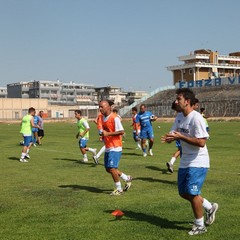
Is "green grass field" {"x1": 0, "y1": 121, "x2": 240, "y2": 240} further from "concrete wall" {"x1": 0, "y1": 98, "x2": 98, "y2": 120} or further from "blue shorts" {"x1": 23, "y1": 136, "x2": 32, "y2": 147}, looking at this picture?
"concrete wall" {"x1": 0, "y1": 98, "x2": 98, "y2": 120}

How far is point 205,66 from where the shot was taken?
362 ft

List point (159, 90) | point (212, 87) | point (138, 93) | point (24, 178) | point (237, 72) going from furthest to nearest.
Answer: point (138, 93) < point (237, 72) < point (159, 90) < point (212, 87) < point (24, 178)

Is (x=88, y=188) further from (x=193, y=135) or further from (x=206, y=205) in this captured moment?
(x=193, y=135)

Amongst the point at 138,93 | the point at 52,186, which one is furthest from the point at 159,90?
the point at 52,186

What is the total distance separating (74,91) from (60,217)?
17285cm

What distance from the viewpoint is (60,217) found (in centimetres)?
810

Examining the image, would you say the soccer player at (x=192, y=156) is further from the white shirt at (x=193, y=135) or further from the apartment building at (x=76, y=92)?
the apartment building at (x=76, y=92)

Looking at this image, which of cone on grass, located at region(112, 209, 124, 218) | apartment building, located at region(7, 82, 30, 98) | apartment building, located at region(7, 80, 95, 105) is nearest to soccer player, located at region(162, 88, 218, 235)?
cone on grass, located at region(112, 209, 124, 218)

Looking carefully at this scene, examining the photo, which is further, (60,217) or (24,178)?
(24,178)

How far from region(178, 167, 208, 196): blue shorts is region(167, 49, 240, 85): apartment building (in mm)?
103901

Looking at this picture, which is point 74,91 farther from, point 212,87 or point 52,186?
point 52,186

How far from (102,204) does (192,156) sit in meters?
2.96

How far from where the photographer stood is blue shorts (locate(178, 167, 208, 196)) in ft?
22.1

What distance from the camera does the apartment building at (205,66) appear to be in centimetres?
11025
